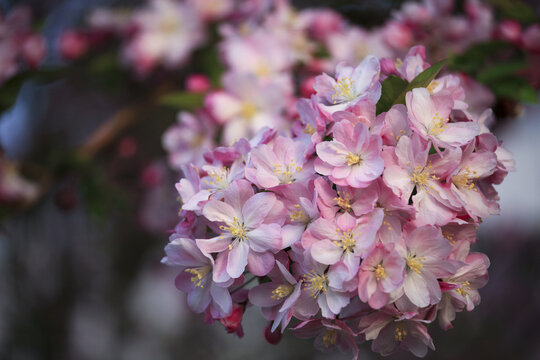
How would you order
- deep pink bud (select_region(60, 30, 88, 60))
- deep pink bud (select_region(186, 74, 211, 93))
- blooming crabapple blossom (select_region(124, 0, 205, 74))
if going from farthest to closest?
deep pink bud (select_region(60, 30, 88, 60)) < blooming crabapple blossom (select_region(124, 0, 205, 74)) < deep pink bud (select_region(186, 74, 211, 93))

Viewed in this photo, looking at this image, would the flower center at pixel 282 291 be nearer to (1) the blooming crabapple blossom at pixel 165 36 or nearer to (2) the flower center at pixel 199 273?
(2) the flower center at pixel 199 273

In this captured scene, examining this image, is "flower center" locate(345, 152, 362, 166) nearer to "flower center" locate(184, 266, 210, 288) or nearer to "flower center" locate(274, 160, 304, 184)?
"flower center" locate(274, 160, 304, 184)

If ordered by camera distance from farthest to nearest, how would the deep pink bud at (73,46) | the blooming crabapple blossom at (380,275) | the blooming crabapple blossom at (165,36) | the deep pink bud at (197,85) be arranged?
the deep pink bud at (73,46), the blooming crabapple blossom at (165,36), the deep pink bud at (197,85), the blooming crabapple blossom at (380,275)

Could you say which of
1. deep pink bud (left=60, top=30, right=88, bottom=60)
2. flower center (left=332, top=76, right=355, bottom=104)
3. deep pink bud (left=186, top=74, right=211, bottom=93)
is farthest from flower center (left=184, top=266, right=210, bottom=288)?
deep pink bud (left=60, top=30, right=88, bottom=60)

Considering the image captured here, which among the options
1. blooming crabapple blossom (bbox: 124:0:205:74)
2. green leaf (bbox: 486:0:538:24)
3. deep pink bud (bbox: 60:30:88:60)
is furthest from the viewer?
deep pink bud (bbox: 60:30:88:60)

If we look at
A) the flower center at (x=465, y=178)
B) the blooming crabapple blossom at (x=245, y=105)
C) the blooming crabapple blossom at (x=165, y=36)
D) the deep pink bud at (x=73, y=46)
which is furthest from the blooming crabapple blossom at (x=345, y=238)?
the deep pink bud at (x=73, y=46)

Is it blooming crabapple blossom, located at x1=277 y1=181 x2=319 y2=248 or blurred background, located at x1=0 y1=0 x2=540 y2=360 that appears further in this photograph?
blurred background, located at x1=0 y1=0 x2=540 y2=360

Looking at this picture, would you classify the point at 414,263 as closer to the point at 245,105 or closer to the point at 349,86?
the point at 349,86
